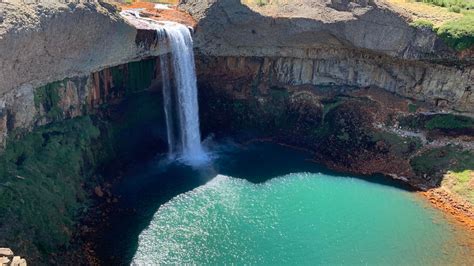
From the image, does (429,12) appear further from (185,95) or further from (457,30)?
(185,95)

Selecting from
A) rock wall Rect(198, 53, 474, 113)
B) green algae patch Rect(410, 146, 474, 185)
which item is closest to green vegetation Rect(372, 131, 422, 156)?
green algae patch Rect(410, 146, 474, 185)

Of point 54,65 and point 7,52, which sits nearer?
point 7,52

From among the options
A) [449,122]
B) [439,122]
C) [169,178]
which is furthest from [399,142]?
[169,178]

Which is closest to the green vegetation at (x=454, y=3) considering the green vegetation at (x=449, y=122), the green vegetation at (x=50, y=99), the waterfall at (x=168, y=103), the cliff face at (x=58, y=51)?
the green vegetation at (x=449, y=122)

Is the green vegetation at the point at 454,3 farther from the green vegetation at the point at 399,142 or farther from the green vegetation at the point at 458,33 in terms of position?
the green vegetation at the point at 399,142

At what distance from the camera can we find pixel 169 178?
33.3 meters

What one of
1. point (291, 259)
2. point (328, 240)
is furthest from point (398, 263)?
point (291, 259)

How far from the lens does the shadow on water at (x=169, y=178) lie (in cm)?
2647

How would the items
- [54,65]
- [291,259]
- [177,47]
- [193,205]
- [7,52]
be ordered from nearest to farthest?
[7,52] → [291,259] → [54,65] → [193,205] → [177,47]

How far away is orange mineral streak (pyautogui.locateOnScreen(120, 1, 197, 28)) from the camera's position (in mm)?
36312

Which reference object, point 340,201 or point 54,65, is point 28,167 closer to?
point 54,65

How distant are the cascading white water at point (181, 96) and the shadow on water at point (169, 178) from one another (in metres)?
1.67

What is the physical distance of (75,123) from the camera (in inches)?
1219

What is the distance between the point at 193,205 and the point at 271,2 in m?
19.4
